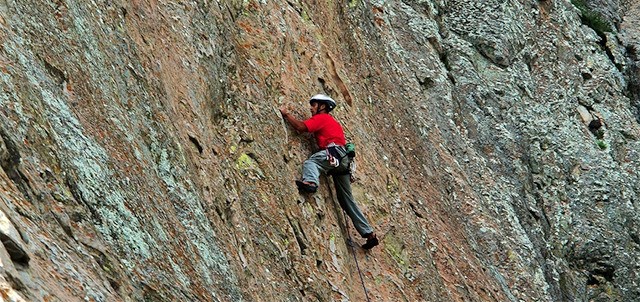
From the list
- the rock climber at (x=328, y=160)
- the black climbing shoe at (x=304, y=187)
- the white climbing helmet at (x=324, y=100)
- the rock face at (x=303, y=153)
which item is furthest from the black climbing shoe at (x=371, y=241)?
the white climbing helmet at (x=324, y=100)

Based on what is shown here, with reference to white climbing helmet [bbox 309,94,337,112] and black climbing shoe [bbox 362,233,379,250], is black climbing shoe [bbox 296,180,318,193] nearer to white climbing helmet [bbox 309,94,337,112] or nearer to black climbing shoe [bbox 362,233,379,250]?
white climbing helmet [bbox 309,94,337,112]

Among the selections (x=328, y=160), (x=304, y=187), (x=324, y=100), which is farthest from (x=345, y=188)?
(x=324, y=100)

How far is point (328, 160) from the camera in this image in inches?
591

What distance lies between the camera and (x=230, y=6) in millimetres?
15453

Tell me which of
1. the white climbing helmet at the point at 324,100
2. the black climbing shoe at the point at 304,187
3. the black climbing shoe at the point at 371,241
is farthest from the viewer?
the black climbing shoe at the point at 371,241

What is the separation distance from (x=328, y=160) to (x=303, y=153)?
48 centimetres

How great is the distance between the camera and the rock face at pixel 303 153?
29.0 feet

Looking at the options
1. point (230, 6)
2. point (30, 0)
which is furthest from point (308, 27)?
point (30, 0)

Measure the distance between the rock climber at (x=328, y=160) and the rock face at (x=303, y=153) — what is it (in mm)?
229

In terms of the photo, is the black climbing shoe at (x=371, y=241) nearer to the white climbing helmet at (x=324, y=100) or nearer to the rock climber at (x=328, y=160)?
the rock climber at (x=328, y=160)

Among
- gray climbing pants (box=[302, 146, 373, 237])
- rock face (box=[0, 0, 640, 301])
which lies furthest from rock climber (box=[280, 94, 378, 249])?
rock face (box=[0, 0, 640, 301])

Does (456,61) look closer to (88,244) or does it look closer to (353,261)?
(353,261)

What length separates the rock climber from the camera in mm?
14875

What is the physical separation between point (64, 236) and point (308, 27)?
396 inches
